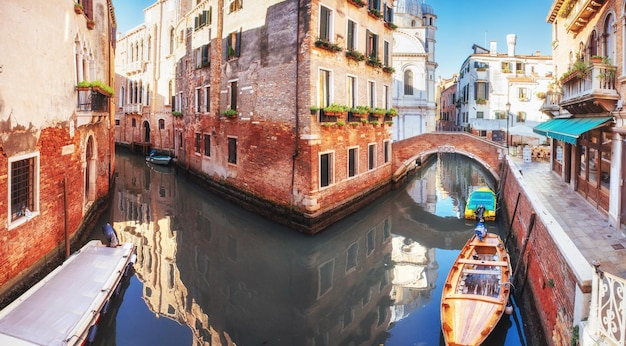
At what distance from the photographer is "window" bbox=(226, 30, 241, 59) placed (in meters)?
14.3

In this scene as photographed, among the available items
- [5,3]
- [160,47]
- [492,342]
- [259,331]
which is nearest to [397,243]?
[492,342]

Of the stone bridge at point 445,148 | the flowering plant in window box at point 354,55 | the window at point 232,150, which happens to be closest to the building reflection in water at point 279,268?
the window at point 232,150

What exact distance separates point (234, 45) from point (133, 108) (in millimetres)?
19610

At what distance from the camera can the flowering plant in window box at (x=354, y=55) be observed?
13109 millimetres

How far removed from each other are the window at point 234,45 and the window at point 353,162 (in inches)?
212

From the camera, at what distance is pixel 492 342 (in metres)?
6.44

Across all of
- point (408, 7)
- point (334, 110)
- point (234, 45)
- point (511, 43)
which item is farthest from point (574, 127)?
point (408, 7)

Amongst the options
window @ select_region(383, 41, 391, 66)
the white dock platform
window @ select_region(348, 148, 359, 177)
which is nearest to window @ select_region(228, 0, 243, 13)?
window @ select_region(383, 41, 391, 66)

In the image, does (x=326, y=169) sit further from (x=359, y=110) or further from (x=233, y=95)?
(x=233, y=95)

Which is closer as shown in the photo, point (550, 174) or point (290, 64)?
point (290, 64)

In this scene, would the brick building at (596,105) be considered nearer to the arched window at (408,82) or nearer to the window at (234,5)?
the window at (234,5)

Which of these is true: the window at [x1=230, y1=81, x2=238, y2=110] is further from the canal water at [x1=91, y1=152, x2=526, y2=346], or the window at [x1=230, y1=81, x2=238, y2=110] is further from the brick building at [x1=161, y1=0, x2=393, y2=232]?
the canal water at [x1=91, y1=152, x2=526, y2=346]

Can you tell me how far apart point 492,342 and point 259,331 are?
3774 millimetres

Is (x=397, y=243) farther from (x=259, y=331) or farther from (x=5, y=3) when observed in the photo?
(x=5, y=3)
